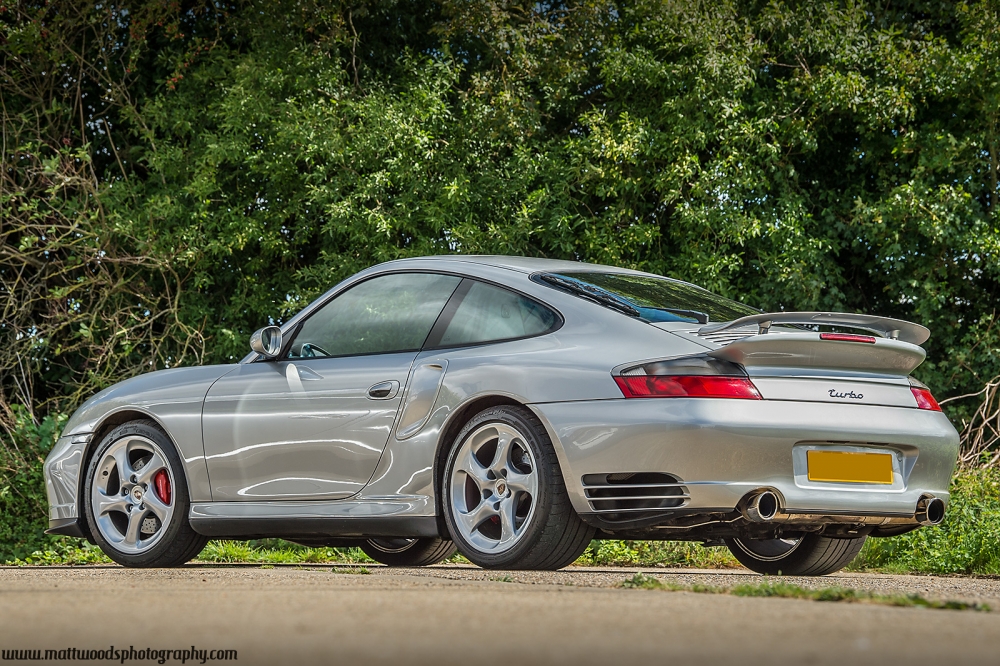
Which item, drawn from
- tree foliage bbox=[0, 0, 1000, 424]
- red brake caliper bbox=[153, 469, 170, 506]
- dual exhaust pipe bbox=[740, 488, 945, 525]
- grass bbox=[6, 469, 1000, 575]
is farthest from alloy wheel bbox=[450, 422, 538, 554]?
tree foliage bbox=[0, 0, 1000, 424]

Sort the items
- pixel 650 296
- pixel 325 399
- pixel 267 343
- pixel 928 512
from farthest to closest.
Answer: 1. pixel 267 343
2. pixel 325 399
3. pixel 650 296
4. pixel 928 512

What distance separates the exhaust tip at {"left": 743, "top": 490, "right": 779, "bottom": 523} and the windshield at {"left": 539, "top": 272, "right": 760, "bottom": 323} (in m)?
0.93

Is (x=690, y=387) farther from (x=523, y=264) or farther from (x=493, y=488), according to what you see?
(x=523, y=264)

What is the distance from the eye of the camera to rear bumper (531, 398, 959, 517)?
5293 mm

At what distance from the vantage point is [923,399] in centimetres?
598

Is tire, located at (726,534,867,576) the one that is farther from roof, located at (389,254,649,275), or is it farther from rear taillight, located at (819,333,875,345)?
roof, located at (389,254,649,275)

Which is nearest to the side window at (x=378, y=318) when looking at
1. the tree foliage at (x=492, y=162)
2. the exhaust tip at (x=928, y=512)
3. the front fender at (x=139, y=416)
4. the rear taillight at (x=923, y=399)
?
the front fender at (x=139, y=416)

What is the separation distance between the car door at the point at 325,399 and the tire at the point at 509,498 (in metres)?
0.48

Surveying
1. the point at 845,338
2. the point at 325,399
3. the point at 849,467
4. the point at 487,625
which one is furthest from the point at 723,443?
the point at 325,399

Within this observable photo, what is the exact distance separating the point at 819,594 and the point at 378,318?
2813mm

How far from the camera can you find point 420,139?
504 inches

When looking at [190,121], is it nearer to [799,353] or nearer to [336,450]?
[336,450]

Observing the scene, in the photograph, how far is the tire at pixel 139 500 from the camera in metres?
6.94

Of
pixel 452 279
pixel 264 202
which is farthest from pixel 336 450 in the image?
pixel 264 202
